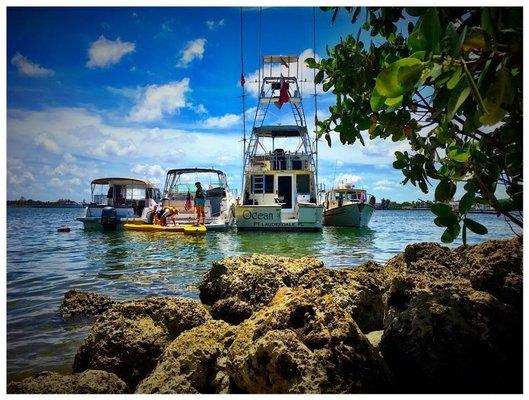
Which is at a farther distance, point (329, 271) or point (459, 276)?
point (459, 276)

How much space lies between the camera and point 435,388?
2.15 m

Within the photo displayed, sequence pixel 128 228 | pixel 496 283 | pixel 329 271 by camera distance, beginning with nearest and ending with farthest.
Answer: pixel 496 283
pixel 329 271
pixel 128 228

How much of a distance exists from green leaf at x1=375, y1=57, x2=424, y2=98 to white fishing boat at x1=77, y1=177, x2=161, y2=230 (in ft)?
51.6

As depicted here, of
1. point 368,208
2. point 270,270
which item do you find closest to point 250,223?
point 368,208

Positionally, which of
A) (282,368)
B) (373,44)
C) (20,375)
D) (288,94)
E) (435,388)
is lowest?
(20,375)

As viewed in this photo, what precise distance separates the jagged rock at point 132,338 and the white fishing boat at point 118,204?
13370mm

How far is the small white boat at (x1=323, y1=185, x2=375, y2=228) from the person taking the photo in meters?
19.9

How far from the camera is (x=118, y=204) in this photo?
17.4m

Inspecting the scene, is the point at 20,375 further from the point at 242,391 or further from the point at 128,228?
the point at 128,228

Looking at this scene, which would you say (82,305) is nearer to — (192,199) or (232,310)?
(232,310)

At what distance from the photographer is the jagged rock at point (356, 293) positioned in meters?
3.44

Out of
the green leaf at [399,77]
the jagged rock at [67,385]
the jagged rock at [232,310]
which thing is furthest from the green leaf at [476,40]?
the jagged rock at [232,310]

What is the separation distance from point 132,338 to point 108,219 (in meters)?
13.9

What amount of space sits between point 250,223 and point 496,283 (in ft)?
38.8
